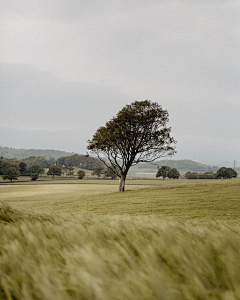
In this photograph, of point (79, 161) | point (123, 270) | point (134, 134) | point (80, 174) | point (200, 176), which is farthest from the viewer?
point (79, 161)

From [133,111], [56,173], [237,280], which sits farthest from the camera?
[56,173]

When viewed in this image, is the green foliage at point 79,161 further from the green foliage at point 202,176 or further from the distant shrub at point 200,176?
the green foliage at point 202,176

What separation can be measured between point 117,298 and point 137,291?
0.06m

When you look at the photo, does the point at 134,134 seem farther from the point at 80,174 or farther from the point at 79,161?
the point at 79,161

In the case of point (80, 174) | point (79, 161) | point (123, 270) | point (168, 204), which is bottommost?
point (80, 174)

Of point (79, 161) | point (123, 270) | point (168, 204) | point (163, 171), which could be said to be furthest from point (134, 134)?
point (79, 161)

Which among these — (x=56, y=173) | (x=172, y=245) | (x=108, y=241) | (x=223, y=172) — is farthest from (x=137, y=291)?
(x=56, y=173)

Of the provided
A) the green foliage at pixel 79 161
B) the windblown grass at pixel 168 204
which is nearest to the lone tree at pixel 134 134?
the windblown grass at pixel 168 204

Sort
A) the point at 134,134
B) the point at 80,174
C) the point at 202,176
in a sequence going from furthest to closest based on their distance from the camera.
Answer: the point at 80,174 < the point at 202,176 < the point at 134,134

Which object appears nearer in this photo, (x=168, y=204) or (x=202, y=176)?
(x=168, y=204)

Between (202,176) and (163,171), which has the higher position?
(163,171)

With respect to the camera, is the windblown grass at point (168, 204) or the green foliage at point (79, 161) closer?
the windblown grass at point (168, 204)

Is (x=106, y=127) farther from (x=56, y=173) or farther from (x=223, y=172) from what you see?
(x=56, y=173)

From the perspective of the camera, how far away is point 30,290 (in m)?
0.58
